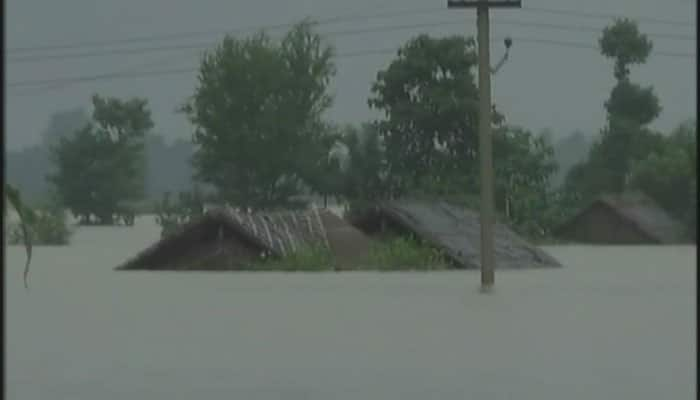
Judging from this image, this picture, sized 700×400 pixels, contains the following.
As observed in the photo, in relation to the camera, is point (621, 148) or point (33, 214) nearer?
point (33, 214)

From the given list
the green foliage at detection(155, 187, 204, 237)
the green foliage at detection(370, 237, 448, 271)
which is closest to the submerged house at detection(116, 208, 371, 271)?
the green foliage at detection(370, 237, 448, 271)

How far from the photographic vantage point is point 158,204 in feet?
182

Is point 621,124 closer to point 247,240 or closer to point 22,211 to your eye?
point 247,240

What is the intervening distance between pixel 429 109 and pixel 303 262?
17364 mm

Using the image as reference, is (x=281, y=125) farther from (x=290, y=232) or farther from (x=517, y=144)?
(x=290, y=232)

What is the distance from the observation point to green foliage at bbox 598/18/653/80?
53.3 metres

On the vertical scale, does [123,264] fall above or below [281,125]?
below

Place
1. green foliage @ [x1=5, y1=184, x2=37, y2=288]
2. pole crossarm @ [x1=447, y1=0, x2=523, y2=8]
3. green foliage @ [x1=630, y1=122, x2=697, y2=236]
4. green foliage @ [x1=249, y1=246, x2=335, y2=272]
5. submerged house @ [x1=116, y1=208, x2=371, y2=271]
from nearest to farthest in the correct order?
green foliage @ [x1=5, y1=184, x2=37, y2=288], pole crossarm @ [x1=447, y1=0, x2=523, y2=8], green foliage @ [x1=249, y1=246, x2=335, y2=272], submerged house @ [x1=116, y1=208, x2=371, y2=271], green foliage @ [x1=630, y1=122, x2=697, y2=236]

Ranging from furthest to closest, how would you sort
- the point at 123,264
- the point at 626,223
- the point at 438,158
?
1. the point at 438,158
2. the point at 626,223
3. the point at 123,264

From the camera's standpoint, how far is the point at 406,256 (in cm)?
3416

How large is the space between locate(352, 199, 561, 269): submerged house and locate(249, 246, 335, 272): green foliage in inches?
69.9

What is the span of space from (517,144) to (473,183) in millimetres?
3666

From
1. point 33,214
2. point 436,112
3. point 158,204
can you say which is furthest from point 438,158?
point 33,214

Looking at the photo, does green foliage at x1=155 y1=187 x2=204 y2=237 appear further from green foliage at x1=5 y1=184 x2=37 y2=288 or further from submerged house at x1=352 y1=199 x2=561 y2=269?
green foliage at x1=5 y1=184 x2=37 y2=288
